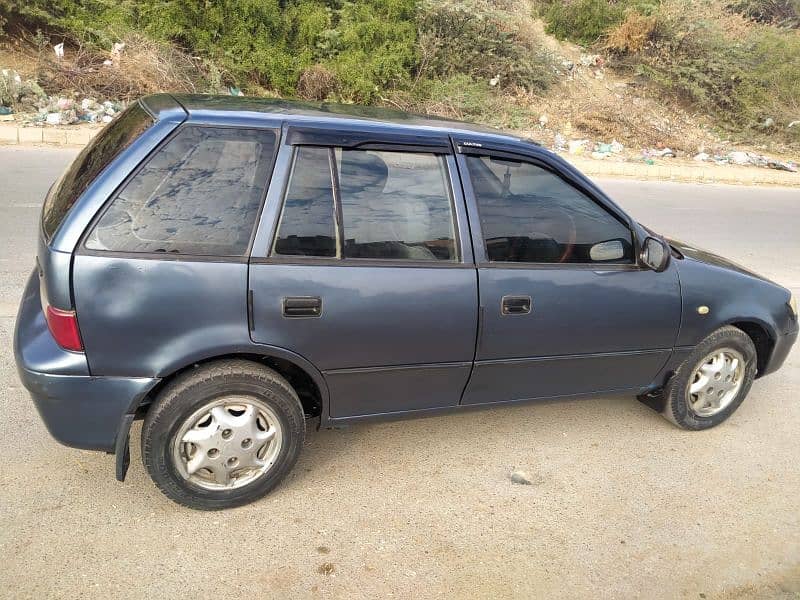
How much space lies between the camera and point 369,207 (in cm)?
298

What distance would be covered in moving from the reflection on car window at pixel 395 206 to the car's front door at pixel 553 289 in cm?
14

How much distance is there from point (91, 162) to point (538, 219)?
83.1 inches

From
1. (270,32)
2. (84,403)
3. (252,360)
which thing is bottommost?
(84,403)

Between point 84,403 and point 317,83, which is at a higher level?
point 317,83

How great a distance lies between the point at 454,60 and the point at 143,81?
24.8 ft

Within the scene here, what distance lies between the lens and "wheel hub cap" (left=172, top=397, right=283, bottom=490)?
2.79 meters

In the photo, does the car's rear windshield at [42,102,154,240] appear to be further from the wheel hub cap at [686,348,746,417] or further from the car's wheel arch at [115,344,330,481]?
the wheel hub cap at [686,348,746,417]

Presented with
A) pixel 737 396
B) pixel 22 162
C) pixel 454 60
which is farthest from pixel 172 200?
pixel 454 60

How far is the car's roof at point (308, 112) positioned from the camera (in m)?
2.89

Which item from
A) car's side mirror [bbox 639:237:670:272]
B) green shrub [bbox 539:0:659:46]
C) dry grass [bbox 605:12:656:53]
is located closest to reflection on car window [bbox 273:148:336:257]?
car's side mirror [bbox 639:237:670:272]

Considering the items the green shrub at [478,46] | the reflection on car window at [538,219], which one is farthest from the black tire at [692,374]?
the green shrub at [478,46]

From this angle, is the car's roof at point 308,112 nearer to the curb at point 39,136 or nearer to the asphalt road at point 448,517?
the asphalt road at point 448,517

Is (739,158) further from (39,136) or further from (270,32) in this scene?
(39,136)

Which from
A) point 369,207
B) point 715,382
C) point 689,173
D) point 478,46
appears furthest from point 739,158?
point 369,207
